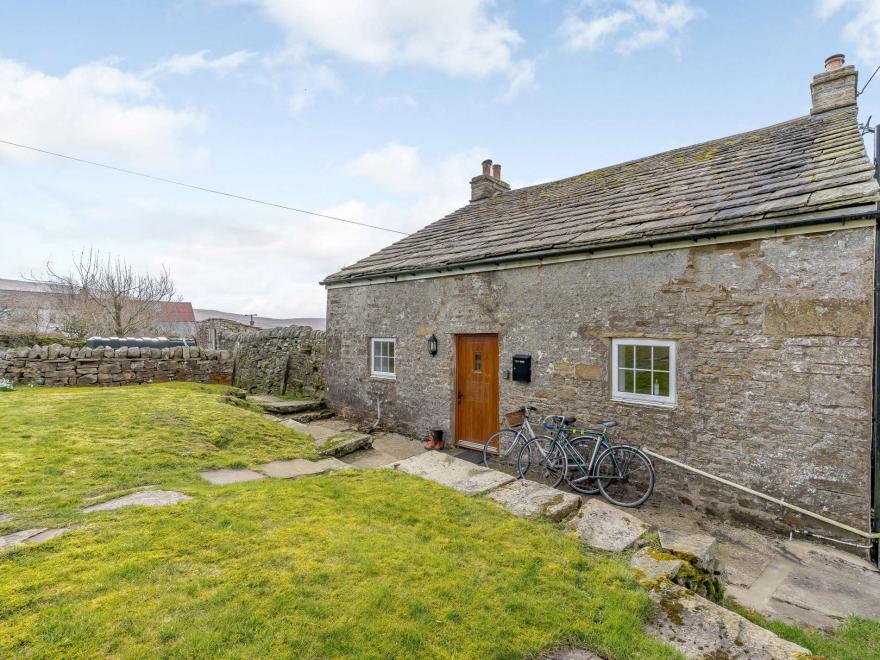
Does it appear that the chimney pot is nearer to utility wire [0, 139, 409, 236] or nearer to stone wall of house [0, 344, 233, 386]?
utility wire [0, 139, 409, 236]

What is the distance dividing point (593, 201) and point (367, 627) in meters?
8.42

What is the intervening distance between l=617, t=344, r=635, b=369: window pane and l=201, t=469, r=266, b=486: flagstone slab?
537 cm

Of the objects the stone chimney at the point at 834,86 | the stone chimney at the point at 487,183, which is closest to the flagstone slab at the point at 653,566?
the stone chimney at the point at 834,86

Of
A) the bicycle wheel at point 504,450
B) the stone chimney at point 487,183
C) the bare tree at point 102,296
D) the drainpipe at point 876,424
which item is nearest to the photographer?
the drainpipe at point 876,424

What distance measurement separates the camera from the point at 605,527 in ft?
13.9

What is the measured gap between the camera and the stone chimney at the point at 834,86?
25.8 ft

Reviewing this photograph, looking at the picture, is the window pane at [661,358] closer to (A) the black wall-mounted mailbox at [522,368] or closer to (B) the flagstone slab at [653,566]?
(A) the black wall-mounted mailbox at [522,368]

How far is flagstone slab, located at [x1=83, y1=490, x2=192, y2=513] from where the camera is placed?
12.9 ft

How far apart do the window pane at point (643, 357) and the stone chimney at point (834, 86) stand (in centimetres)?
669

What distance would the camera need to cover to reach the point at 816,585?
3.88 meters

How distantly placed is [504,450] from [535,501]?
2.85 meters

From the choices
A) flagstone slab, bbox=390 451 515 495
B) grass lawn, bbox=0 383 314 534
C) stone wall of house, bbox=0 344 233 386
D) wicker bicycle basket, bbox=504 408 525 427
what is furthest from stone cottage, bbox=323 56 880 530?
stone wall of house, bbox=0 344 233 386

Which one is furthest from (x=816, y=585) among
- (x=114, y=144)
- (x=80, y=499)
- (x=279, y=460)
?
(x=114, y=144)

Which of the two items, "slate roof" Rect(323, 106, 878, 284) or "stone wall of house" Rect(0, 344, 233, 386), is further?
"stone wall of house" Rect(0, 344, 233, 386)
